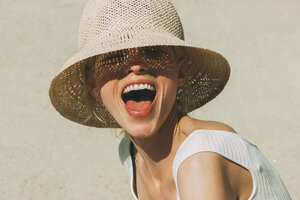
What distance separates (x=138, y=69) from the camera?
62.7 inches

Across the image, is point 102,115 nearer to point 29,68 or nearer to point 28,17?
point 29,68

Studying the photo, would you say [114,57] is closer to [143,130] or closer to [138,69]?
[138,69]

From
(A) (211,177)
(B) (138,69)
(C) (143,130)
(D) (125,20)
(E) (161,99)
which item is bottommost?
(A) (211,177)

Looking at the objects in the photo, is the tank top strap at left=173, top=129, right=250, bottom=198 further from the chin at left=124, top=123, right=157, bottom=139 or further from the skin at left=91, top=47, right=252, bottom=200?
the chin at left=124, top=123, right=157, bottom=139

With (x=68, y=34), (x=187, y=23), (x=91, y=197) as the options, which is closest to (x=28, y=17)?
(x=68, y=34)

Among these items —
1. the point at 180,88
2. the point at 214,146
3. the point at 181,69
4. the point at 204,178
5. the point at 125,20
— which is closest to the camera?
the point at 204,178

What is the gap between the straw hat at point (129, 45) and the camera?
1609 mm

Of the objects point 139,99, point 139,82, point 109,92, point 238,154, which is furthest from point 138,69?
point 238,154

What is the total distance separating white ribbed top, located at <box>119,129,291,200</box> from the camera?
5.13 ft

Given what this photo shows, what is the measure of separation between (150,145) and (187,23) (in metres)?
3.31

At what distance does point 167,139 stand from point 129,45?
1.69 ft

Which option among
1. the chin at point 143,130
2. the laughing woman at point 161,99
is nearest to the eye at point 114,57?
the laughing woman at point 161,99

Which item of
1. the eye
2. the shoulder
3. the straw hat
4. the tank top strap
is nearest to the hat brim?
the straw hat

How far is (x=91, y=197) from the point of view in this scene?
3.25 m
